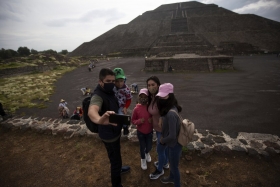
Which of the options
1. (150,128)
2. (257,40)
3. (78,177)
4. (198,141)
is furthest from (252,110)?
(257,40)

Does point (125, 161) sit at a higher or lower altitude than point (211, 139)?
lower

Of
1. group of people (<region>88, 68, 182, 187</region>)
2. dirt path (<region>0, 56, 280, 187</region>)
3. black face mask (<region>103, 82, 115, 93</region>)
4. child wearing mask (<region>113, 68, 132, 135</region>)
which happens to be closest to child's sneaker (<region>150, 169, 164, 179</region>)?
group of people (<region>88, 68, 182, 187</region>)

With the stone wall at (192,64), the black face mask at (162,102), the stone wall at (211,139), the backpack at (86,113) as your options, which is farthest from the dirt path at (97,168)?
the stone wall at (192,64)

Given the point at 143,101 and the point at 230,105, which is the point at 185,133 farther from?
the point at 230,105

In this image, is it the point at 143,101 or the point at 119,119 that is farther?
the point at 143,101

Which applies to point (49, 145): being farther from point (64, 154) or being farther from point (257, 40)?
point (257, 40)

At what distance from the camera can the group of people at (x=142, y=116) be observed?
2.19 meters

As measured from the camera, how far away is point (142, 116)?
2.96 meters

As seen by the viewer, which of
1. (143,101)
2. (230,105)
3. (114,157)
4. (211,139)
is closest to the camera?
(114,157)

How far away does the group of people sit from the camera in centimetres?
219

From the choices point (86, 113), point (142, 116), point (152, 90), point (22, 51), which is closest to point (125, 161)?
point (142, 116)

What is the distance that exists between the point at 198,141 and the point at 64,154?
13.2 ft

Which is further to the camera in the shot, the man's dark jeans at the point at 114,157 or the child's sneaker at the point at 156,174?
the child's sneaker at the point at 156,174

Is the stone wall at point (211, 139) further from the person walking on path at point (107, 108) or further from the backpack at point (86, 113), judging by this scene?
the backpack at point (86, 113)
